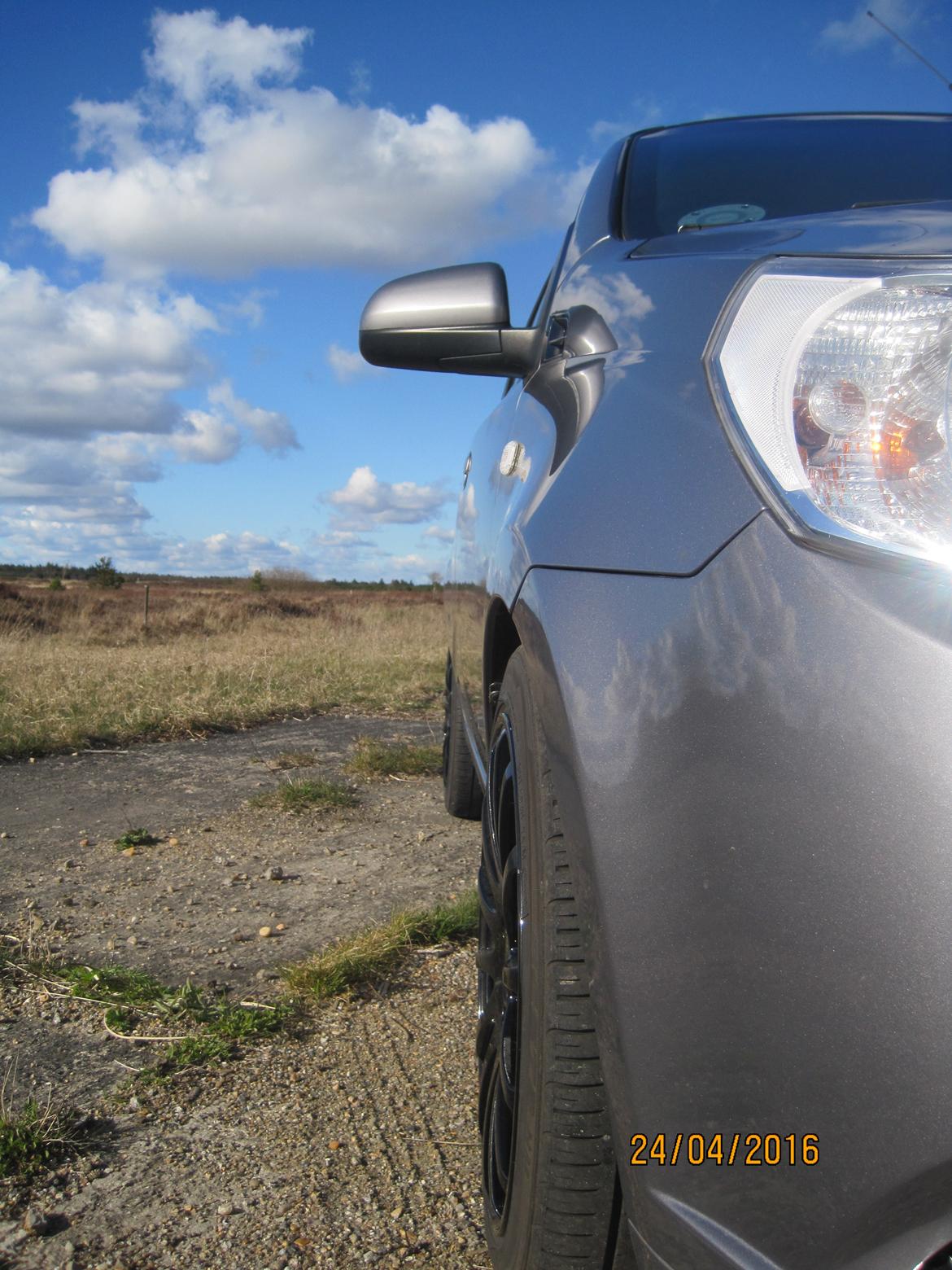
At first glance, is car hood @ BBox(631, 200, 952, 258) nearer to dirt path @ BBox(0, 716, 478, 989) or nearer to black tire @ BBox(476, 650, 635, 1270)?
black tire @ BBox(476, 650, 635, 1270)

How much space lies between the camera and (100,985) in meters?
2.25

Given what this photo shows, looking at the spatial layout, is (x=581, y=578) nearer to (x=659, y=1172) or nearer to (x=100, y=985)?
(x=659, y=1172)

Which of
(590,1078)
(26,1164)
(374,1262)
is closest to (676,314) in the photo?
(590,1078)

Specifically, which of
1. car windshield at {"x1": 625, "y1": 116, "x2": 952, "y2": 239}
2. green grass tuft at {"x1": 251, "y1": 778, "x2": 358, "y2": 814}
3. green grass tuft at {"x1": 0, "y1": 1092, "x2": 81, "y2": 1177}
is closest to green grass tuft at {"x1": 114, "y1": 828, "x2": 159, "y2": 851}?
green grass tuft at {"x1": 251, "y1": 778, "x2": 358, "y2": 814}

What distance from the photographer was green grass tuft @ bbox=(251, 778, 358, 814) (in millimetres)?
3877

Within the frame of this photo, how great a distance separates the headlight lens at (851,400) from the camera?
859 mm

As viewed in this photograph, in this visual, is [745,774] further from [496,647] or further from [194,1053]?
[194,1053]

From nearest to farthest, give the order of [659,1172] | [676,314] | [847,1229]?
[847,1229], [659,1172], [676,314]

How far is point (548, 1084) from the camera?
996mm

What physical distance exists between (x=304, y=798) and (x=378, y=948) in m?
1.60

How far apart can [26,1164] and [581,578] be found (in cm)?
134
